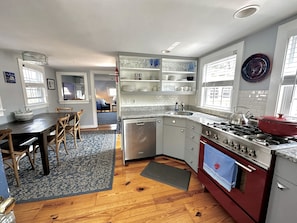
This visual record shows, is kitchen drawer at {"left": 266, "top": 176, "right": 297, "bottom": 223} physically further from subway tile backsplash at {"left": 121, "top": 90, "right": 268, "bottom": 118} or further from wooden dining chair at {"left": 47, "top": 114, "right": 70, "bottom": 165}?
wooden dining chair at {"left": 47, "top": 114, "right": 70, "bottom": 165}

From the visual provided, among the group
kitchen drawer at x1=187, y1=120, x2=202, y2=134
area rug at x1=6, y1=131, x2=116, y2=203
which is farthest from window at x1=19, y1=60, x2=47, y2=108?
kitchen drawer at x1=187, y1=120, x2=202, y2=134

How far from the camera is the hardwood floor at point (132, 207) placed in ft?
4.67

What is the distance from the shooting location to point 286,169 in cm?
95

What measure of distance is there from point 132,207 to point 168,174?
31.8 inches

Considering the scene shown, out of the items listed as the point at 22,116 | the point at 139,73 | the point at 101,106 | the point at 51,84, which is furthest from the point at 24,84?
the point at 101,106

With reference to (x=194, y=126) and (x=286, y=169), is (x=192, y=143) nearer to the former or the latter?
(x=194, y=126)

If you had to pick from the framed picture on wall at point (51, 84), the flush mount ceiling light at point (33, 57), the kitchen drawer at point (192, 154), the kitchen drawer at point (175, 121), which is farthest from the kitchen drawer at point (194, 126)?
the framed picture on wall at point (51, 84)

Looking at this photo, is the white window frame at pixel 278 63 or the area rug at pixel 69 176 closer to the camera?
the white window frame at pixel 278 63

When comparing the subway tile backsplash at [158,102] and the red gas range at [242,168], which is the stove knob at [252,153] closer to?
the red gas range at [242,168]

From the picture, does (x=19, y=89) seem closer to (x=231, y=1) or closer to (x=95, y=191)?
(x=95, y=191)

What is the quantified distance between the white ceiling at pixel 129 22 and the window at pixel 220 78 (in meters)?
0.22

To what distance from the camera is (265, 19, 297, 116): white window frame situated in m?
1.42

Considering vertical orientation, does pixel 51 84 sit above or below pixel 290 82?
above

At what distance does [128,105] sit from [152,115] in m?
0.73
